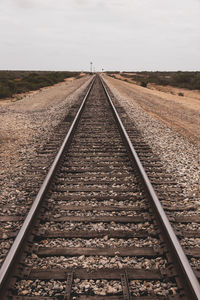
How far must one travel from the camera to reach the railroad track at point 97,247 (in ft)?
7.79

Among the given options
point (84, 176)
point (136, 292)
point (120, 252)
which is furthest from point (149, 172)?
point (136, 292)

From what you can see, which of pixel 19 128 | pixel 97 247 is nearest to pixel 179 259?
pixel 97 247

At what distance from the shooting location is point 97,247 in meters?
2.94

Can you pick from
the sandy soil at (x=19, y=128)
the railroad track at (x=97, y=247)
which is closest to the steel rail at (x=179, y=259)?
the railroad track at (x=97, y=247)

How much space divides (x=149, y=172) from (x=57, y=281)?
3.07m

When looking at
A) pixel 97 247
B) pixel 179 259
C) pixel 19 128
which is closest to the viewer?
pixel 179 259

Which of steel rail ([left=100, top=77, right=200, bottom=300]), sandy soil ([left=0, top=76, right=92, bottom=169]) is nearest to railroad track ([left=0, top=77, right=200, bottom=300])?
steel rail ([left=100, top=77, right=200, bottom=300])

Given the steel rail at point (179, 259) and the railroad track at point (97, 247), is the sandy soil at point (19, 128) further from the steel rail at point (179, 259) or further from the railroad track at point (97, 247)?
the steel rail at point (179, 259)

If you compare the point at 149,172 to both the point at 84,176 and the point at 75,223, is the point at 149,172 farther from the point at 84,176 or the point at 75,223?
the point at 75,223

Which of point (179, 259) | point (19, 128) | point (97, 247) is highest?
point (19, 128)

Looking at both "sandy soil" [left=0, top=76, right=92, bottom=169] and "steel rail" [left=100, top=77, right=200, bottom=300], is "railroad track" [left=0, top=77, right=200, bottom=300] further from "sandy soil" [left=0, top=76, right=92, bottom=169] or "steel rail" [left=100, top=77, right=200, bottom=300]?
"sandy soil" [left=0, top=76, right=92, bottom=169]

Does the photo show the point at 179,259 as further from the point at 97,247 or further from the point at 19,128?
the point at 19,128

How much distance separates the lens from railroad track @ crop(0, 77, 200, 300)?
2.37m

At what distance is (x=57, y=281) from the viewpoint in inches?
98.0
